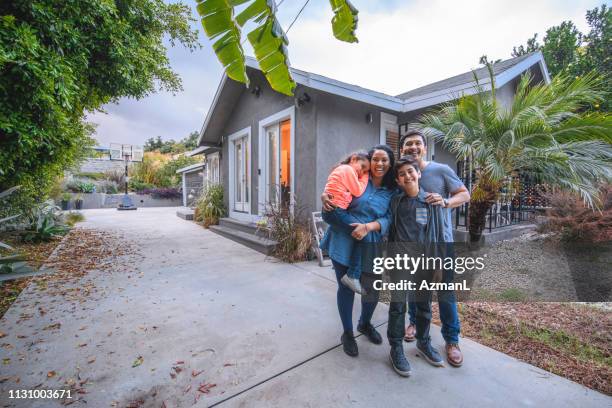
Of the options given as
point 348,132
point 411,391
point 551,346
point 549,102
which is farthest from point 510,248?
point 411,391

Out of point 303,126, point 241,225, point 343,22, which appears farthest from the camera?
point 241,225

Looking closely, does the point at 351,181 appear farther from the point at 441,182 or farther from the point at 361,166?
the point at 441,182

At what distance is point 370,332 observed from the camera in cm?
237

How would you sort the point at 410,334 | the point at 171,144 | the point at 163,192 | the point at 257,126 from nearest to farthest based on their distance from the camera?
the point at 410,334, the point at 257,126, the point at 163,192, the point at 171,144

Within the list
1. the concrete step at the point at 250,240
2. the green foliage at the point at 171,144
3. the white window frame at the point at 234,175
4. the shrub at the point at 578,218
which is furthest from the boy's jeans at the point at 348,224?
the green foliage at the point at 171,144

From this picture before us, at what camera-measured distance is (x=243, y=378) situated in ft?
6.20

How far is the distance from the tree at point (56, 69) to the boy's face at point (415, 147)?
4107mm

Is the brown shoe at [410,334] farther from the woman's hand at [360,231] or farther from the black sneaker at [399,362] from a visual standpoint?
the woman's hand at [360,231]

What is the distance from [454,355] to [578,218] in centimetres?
468

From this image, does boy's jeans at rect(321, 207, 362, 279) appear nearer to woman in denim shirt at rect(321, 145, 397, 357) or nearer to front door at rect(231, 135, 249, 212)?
woman in denim shirt at rect(321, 145, 397, 357)

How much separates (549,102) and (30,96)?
704 cm

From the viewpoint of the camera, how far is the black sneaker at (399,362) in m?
1.90

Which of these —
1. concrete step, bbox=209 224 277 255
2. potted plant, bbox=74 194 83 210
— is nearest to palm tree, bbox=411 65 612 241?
concrete step, bbox=209 224 277 255

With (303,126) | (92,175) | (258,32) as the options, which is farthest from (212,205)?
→ (92,175)
